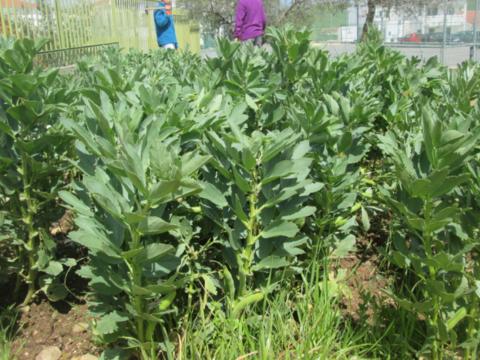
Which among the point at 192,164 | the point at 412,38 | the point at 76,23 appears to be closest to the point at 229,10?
the point at 412,38

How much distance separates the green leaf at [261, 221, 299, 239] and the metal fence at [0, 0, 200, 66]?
425 centimetres

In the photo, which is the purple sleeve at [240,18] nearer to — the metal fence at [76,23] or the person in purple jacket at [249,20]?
the person in purple jacket at [249,20]

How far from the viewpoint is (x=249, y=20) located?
9125 millimetres

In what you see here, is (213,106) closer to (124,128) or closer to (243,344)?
(124,128)

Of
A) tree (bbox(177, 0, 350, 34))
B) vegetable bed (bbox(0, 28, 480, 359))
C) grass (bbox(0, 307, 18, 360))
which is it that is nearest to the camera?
vegetable bed (bbox(0, 28, 480, 359))

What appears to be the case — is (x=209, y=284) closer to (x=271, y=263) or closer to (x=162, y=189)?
(x=271, y=263)

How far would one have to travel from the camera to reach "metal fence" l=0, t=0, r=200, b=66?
9.18 metres

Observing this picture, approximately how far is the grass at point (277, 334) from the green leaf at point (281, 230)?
0.31 meters

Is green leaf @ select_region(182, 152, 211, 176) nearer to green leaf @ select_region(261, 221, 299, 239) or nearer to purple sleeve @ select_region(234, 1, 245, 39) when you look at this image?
green leaf @ select_region(261, 221, 299, 239)

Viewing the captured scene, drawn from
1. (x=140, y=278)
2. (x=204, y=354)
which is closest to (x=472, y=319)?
(x=204, y=354)

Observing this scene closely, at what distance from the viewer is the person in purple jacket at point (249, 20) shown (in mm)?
9055

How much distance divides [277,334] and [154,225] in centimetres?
79

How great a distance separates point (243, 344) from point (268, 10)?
32.4m

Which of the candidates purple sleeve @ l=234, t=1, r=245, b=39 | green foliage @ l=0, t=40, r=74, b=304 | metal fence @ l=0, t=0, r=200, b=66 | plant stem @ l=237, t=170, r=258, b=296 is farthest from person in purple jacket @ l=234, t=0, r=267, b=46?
plant stem @ l=237, t=170, r=258, b=296
